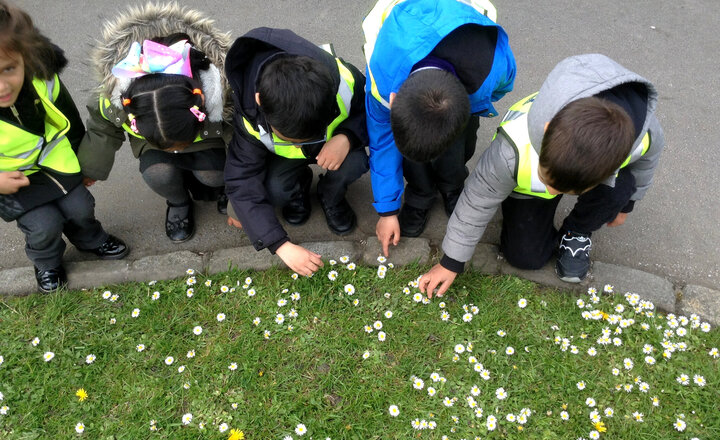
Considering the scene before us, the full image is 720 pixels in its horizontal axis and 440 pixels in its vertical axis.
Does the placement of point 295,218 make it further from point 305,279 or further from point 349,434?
point 349,434

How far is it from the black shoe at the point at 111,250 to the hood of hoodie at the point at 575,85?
93.2 inches

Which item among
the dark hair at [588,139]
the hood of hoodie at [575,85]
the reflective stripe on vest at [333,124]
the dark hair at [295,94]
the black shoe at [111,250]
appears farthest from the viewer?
the black shoe at [111,250]

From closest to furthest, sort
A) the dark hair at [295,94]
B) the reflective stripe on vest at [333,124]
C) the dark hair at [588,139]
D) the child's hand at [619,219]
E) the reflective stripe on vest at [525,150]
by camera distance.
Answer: the dark hair at [588,139], the dark hair at [295,94], the reflective stripe on vest at [525,150], the reflective stripe on vest at [333,124], the child's hand at [619,219]

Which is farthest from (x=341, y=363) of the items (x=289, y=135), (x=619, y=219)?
(x=619, y=219)

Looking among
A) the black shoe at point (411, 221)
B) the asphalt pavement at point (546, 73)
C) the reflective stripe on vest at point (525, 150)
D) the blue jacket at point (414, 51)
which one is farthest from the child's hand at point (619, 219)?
the black shoe at point (411, 221)

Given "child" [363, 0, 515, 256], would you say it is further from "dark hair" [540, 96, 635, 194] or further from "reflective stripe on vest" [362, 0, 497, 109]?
Result: "dark hair" [540, 96, 635, 194]

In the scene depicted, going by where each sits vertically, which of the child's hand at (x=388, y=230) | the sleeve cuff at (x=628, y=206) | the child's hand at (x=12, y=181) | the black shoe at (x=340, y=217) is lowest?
the black shoe at (x=340, y=217)

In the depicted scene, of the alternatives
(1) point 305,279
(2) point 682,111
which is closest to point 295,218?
(1) point 305,279

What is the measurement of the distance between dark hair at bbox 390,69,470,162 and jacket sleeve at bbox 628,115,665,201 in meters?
0.95

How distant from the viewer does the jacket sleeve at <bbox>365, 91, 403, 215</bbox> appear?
8.34ft

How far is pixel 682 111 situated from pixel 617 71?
7.00 feet

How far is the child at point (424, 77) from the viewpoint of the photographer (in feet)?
6.58

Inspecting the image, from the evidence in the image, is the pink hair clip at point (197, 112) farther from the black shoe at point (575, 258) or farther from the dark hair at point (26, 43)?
the black shoe at point (575, 258)

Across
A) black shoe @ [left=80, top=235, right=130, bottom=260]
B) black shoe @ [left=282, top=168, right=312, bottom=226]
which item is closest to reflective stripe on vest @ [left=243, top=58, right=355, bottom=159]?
black shoe @ [left=282, top=168, right=312, bottom=226]
